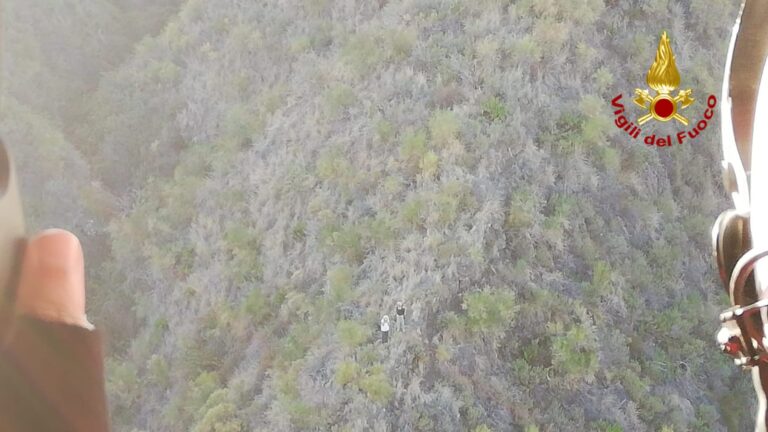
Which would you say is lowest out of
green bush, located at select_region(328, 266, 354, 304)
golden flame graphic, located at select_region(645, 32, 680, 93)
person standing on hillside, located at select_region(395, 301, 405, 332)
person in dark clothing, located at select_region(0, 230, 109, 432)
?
person standing on hillside, located at select_region(395, 301, 405, 332)

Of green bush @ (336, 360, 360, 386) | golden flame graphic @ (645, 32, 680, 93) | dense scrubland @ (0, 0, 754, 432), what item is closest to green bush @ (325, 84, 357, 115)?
dense scrubland @ (0, 0, 754, 432)

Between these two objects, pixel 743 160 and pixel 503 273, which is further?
pixel 503 273

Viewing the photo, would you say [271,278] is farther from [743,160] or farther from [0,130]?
[743,160]

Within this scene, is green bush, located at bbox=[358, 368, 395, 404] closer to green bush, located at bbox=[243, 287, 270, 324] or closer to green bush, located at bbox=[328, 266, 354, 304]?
green bush, located at bbox=[328, 266, 354, 304]

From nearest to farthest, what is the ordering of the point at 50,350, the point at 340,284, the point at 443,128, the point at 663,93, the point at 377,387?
the point at 50,350
the point at 377,387
the point at 340,284
the point at 443,128
the point at 663,93

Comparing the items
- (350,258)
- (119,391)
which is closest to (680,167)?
(350,258)

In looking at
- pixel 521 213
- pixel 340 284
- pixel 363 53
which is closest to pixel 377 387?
pixel 340 284

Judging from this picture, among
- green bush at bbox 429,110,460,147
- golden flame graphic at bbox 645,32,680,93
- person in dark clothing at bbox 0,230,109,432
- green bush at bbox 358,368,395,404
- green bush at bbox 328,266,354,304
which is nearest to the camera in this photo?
person in dark clothing at bbox 0,230,109,432

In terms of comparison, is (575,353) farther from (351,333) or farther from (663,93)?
(663,93)
